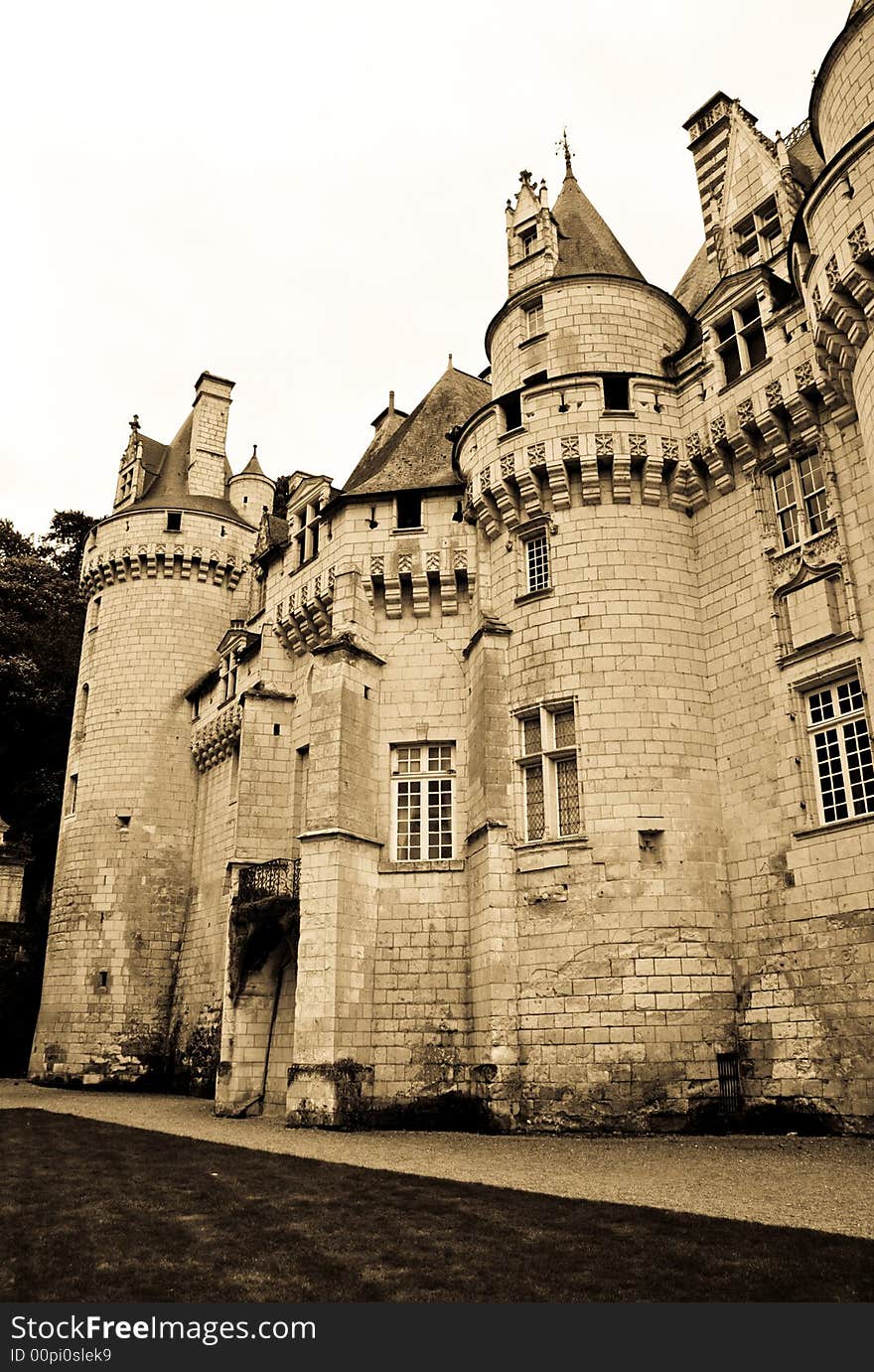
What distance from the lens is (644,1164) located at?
41.6ft

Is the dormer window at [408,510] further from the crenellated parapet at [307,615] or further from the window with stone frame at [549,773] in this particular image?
the window with stone frame at [549,773]

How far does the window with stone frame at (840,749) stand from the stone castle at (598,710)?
0.18 ft

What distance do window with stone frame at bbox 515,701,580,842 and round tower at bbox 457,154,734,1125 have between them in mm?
43

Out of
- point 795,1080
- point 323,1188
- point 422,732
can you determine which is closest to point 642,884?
point 795,1080

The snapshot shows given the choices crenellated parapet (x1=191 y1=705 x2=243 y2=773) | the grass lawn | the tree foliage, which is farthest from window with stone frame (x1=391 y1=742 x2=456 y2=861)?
the tree foliage

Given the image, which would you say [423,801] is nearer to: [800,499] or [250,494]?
[800,499]

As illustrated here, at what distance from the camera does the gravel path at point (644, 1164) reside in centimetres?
954

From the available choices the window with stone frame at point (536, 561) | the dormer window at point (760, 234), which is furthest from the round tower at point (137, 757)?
the dormer window at point (760, 234)

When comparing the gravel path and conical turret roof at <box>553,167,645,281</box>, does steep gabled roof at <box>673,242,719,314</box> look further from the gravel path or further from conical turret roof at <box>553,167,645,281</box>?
the gravel path

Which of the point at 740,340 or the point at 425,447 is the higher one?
the point at 425,447

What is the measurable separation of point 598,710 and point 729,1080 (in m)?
6.74

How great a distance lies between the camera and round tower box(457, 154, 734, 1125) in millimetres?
16641

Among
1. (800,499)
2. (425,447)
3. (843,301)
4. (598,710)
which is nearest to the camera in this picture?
(843,301)

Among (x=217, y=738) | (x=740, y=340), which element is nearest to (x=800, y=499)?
(x=740, y=340)
